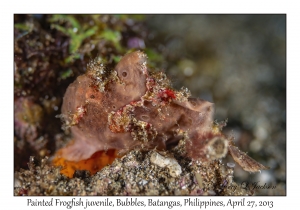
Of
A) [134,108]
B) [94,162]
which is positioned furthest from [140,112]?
[94,162]

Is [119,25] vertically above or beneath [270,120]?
above

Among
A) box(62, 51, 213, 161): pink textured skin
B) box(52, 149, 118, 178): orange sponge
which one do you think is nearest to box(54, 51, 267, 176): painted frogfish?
box(62, 51, 213, 161): pink textured skin

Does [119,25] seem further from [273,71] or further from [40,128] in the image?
[273,71]

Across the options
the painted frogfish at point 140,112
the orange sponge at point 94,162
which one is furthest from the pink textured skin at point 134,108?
the orange sponge at point 94,162

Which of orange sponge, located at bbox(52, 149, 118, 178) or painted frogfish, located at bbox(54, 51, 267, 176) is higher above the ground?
painted frogfish, located at bbox(54, 51, 267, 176)

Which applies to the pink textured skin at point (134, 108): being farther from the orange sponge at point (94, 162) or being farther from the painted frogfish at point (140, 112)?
the orange sponge at point (94, 162)

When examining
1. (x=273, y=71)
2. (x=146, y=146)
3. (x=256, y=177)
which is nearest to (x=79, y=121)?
(x=146, y=146)

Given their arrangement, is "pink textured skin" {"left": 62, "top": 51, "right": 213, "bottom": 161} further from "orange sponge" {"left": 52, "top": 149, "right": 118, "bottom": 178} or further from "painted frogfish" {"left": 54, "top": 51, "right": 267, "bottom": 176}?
"orange sponge" {"left": 52, "top": 149, "right": 118, "bottom": 178}
